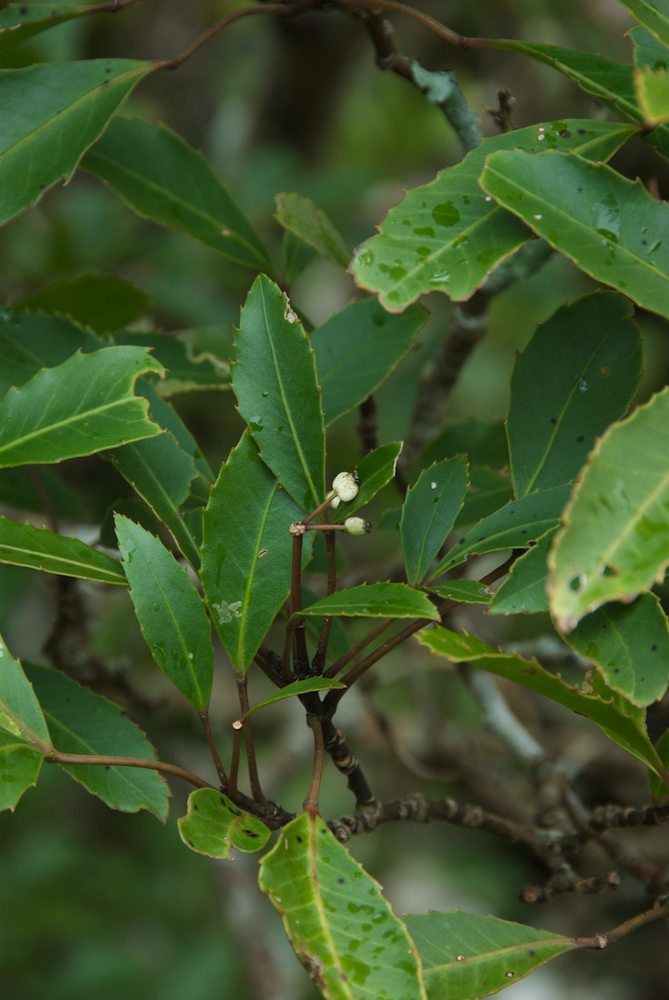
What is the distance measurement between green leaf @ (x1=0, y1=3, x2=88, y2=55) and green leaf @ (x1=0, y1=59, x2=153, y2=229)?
0.08 ft

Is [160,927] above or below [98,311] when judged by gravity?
below

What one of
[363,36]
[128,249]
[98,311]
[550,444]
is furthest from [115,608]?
[550,444]

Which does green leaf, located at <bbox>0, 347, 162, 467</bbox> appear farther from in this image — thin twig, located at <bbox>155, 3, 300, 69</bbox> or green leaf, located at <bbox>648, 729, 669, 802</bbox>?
green leaf, located at <bbox>648, 729, 669, 802</bbox>

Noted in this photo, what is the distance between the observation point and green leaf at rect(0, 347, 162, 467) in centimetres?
64

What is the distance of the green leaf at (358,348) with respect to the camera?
790 mm

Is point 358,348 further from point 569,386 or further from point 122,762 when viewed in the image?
point 122,762

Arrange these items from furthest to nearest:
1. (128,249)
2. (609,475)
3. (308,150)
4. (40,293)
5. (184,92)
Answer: (184,92) < (308,150) < (128,249) < (40,293) < (609,475)

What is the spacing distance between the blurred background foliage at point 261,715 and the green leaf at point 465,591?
62 cm

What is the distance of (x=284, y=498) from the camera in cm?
65

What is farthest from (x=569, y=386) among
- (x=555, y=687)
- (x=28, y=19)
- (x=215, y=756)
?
(x=28, y=19)

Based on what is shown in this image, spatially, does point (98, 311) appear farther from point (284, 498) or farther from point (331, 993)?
point (331, 993)

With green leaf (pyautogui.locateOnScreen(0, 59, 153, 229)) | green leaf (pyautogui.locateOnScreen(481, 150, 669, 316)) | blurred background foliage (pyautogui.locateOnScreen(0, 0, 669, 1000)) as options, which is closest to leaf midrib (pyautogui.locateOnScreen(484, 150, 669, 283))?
green leaf (pyautogui.locateOnScreen(481, 150, 669, 316))

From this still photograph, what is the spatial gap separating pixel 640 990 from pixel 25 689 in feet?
5.50

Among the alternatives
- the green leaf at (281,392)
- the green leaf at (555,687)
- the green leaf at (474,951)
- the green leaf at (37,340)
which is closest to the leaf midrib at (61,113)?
the green leaf at (37,340)
